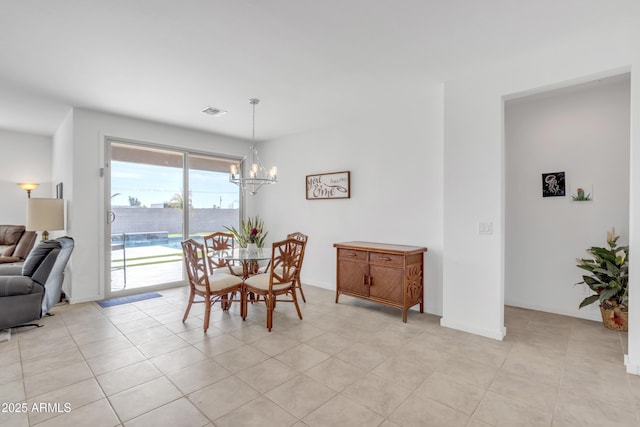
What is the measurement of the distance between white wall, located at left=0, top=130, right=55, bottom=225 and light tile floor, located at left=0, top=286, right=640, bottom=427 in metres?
3.40

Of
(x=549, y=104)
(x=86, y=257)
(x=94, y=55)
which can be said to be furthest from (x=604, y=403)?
(x=86, y=257)

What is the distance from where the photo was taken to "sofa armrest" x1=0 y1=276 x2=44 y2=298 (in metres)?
3.17

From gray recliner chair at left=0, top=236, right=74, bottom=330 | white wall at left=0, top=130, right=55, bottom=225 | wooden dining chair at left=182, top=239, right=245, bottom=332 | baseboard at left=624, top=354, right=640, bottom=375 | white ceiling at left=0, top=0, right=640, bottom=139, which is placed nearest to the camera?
white ceiling at left=0, top=0, right=640, bottom=139

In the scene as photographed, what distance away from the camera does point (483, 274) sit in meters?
3.20

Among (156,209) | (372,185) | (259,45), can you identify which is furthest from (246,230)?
(259,45)

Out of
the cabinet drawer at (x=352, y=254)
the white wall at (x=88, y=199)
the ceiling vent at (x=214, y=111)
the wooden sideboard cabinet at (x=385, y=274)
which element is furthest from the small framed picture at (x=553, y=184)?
the white wall at (x=88, y=199)

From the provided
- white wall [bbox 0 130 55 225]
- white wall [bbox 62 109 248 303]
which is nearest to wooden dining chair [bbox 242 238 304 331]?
white wall [bbox 62 109 248 303]

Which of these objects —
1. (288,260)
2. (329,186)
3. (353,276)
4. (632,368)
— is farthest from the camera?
(329,186)

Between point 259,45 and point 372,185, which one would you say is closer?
point 259,45

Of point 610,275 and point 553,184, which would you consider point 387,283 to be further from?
point 553,184

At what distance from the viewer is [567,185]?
3736 mm

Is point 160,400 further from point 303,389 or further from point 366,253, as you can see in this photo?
point 366,253

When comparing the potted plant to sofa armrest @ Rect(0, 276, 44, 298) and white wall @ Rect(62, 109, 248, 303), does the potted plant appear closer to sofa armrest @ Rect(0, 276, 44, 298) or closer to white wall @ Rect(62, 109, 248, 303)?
sofa armrest @ Rect(0, 276, 44, 298)

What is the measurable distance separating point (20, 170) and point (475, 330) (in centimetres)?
782
